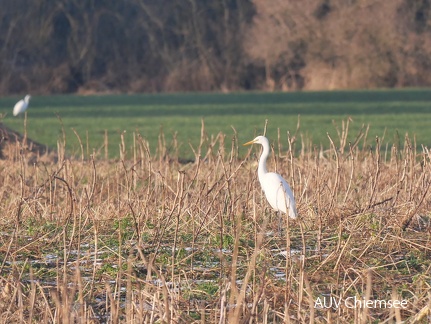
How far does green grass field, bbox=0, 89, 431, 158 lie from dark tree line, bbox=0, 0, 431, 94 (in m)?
5.06

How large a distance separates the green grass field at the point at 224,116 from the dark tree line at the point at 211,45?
506 cm

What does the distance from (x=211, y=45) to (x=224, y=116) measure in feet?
85.1

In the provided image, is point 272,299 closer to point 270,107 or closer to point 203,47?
point 270,107

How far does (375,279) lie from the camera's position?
5770 mm

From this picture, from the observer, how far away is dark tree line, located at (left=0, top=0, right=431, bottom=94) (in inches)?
1864

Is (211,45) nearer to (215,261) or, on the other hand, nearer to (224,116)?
(224,116)

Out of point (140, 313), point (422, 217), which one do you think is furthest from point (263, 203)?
point (140, 313)

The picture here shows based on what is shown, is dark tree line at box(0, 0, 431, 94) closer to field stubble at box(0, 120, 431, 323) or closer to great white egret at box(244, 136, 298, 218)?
great white egret at box(244, 136, 298, 218)

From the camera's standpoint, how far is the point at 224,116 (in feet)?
95.3

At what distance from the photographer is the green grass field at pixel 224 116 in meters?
21.3
